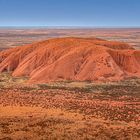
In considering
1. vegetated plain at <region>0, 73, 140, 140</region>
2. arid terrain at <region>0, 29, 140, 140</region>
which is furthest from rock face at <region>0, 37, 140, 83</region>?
vegetated plain at <region>0, 73, 140, 140</region>

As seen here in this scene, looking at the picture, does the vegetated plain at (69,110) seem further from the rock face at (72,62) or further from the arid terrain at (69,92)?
the rock face at (72,62)

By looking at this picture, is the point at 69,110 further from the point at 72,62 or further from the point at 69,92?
the point at 72,62

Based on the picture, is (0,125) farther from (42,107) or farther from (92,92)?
(92,92)

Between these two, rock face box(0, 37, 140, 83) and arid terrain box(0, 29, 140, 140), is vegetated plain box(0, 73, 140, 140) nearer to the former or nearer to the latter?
arid terrain box(0, 29, 140, 140)

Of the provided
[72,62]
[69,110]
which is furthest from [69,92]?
[72,62]

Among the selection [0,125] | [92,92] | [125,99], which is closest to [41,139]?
[0,125]

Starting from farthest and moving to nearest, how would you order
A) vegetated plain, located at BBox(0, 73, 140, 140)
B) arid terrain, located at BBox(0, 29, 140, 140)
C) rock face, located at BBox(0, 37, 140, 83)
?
Answer: rock face, located at BBox(0, 37, 140, 83) → arid terrain, located at BBox(0, 29, 140, 140) → vegetated plain, located at BBox(0, 73, 140, 140)

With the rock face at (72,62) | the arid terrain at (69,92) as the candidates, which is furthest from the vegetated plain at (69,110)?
the rock face at (72,62)

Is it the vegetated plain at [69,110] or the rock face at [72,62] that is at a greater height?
the rock face at [72,62]
